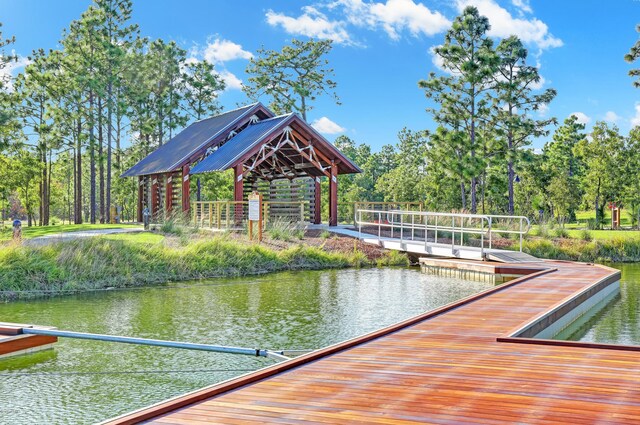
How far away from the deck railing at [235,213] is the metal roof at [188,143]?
2.07 m

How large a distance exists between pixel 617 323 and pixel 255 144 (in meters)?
15.9

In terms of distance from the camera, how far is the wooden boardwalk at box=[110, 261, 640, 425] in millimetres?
4633

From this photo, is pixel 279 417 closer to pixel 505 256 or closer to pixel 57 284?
pixel 57 284

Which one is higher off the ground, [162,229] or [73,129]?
[73,129]

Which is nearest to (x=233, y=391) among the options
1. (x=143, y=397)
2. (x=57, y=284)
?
(x=143, y=397)

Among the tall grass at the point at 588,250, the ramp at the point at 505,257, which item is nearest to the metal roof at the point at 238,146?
the tall grass at the point at 588,250

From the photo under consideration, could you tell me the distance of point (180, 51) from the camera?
44281 millimetres

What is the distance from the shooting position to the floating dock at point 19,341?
845 centimetres

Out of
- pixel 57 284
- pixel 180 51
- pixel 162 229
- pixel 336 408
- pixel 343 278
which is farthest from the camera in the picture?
pixel 180 51

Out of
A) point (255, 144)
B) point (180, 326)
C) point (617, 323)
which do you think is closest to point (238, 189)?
point (255, 144)

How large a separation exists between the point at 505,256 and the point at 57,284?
38.0 feet

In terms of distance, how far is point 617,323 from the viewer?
10883 mm

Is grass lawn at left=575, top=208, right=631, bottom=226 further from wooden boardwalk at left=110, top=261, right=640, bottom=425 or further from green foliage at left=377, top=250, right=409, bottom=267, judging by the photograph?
wooden boardwalk at left=110, top=261, right=640, bottom=425

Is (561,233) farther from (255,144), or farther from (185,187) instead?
(185,187)
